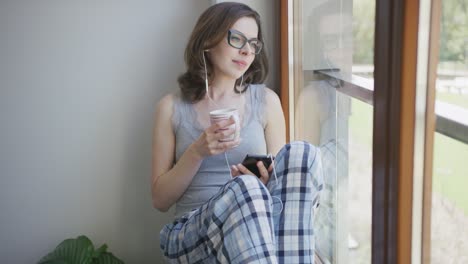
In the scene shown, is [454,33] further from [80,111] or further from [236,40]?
[80,111]

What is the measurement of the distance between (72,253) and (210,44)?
2.93 feet

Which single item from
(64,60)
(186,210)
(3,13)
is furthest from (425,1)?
(3,13)

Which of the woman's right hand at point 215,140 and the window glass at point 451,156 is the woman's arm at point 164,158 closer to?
the woman's right hand at point 215,140

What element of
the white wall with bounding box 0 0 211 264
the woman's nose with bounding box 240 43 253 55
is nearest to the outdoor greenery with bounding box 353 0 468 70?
the woman's nose with bounding box 240 43 253 55

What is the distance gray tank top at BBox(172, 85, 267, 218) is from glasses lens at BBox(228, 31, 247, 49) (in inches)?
8.0

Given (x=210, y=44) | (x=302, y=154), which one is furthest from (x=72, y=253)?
(x=302, y=154)

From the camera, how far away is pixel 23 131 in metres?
1.80

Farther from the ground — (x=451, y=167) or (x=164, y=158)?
(x=451, y=167)

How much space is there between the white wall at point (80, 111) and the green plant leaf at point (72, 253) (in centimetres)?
12

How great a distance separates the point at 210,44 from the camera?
4.60 ft

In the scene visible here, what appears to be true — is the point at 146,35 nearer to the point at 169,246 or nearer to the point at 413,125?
the point at 169,246

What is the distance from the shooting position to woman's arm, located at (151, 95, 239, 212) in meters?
1.34

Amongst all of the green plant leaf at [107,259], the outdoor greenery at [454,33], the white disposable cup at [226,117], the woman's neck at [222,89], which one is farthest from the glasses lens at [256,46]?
the green plant leaf at [107,259]

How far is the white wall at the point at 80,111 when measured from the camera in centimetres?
175
